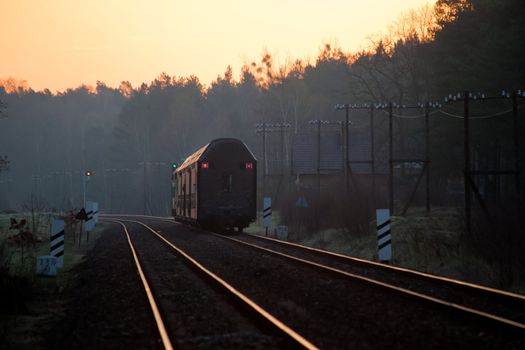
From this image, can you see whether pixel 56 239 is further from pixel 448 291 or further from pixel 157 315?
pixel 448 291

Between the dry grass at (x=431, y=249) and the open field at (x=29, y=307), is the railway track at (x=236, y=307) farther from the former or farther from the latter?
the dry grass at (x=431, y=249)

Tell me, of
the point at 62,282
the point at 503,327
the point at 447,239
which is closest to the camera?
the point at 503,327

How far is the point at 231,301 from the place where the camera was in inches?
417

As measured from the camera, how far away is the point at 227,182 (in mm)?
27531

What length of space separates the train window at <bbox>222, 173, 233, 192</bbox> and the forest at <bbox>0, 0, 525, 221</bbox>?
23.7 feet

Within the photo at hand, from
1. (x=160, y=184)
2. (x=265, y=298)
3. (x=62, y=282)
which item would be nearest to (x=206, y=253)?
(x=62, y=282)

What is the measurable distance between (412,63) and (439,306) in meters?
49.0

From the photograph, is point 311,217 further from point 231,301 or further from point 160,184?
point 160,184

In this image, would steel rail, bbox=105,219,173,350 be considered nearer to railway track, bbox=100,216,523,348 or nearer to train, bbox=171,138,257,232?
railway track, bbox=100,216,523,348

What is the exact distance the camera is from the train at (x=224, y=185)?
2719 cm

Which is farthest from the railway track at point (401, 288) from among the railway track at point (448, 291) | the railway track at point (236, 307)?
the railway track at point (236, 307)

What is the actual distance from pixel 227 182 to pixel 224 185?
0.19 meters

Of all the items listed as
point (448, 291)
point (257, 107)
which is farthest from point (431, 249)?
point (257, 107)

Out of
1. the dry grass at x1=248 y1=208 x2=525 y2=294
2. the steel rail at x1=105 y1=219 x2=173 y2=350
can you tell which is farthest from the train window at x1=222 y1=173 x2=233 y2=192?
the steel rail at x1=105 y1=219 x2=173 y2=350
